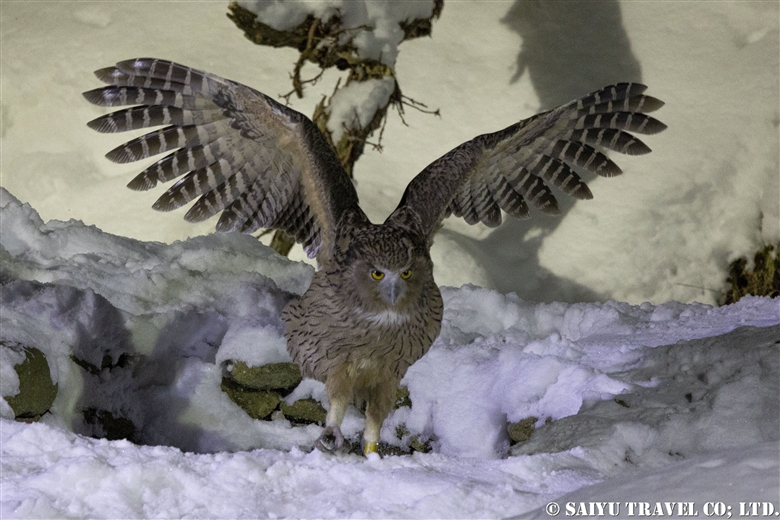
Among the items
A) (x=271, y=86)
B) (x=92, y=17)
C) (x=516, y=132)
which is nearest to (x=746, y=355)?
(x=516, y=132)

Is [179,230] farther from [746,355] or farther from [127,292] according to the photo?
[746,355]

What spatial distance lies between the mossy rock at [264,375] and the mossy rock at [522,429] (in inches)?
46.5

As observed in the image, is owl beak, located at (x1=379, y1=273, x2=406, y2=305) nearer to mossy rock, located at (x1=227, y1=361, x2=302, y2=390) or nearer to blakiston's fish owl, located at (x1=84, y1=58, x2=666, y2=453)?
blakiston's fish owl, located at (x1=84, y1=58, x2=666, y2=453)

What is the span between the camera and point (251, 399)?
4410 millimetres

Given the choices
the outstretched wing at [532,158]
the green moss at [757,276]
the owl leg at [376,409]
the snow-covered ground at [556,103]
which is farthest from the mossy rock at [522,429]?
the green moss at [757,276]

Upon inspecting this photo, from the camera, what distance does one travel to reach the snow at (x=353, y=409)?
2363 mm

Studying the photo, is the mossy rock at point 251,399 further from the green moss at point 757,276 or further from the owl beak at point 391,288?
A: the green moss at point 757,276

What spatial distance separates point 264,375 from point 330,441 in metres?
1.11

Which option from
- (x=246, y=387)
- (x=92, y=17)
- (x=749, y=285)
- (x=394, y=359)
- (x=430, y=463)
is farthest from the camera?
(x=92, y=17)

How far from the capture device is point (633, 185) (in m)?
7.05

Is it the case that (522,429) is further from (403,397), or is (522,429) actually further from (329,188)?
(329,188)

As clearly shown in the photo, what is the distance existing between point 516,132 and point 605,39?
3314 millimetres

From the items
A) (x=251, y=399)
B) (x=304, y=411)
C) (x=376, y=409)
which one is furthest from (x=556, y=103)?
(x=376, y=409)

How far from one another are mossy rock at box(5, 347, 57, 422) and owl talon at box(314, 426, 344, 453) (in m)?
1.20
